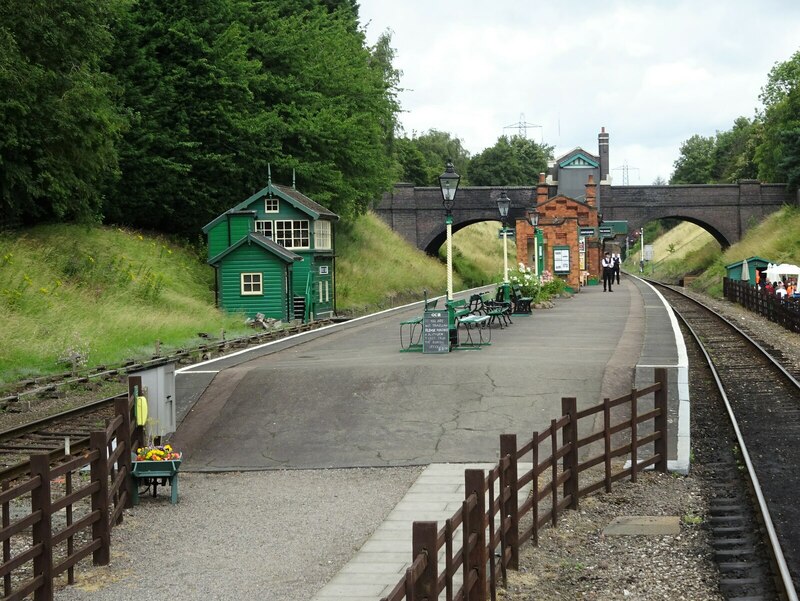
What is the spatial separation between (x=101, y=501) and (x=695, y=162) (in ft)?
498

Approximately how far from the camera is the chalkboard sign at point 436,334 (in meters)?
20.5

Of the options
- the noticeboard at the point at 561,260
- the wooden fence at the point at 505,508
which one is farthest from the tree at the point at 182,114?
the wooden fence at the point at 505,508

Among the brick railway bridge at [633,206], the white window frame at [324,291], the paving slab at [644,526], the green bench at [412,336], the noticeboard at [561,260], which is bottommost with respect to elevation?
the paving slab at [644,526]

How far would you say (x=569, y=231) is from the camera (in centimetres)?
5291

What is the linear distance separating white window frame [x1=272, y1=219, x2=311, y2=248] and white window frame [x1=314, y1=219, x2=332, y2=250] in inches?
19.4

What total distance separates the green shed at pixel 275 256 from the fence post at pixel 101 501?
83.7ft

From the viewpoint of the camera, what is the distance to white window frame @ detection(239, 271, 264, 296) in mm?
35156

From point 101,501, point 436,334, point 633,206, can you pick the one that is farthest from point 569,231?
point 101,501

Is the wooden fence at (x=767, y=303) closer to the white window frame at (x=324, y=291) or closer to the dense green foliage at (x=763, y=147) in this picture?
the white window frame at (x=324, y=291)

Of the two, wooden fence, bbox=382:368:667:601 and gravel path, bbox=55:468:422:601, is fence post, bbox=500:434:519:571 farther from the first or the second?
gravel path, bbox=55:468:422:601

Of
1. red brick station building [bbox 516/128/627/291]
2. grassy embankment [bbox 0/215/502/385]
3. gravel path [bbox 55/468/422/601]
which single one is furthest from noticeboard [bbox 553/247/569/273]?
gravel path [bbox 55/468/422/601]

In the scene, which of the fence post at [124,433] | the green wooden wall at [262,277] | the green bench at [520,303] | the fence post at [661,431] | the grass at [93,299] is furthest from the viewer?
the green wooden wall at [262,277]

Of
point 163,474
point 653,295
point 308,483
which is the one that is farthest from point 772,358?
point 653,295

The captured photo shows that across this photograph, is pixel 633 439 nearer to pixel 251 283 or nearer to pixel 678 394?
pixel 678 394
